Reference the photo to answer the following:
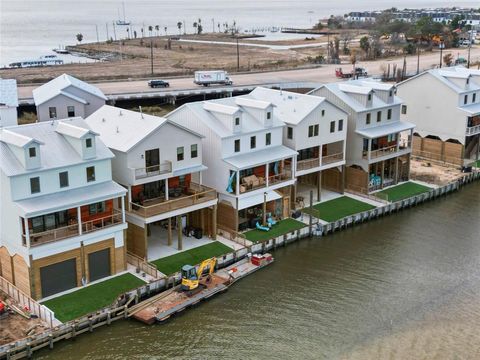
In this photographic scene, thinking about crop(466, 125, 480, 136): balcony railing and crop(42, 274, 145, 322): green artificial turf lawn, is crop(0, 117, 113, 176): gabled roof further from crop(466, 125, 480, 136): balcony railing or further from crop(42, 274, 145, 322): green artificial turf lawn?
crop(466, 125, 480, 136): balcony railing

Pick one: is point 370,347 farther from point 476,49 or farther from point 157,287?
point 476,49

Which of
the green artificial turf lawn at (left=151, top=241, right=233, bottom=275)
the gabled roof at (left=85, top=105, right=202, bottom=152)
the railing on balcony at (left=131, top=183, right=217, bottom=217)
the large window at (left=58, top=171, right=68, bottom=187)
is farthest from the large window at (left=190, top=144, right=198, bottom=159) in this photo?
the large window at (left=58, top=171, right=68, bottom=187)

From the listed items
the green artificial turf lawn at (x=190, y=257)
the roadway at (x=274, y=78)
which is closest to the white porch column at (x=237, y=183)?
the green artificial turf lawn at (x=190, y=257)

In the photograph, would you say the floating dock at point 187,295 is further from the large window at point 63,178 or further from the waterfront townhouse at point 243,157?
the large window at point 63,178

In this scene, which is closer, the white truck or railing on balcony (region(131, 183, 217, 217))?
railing on balcony (region(131, 183, 217, 217))

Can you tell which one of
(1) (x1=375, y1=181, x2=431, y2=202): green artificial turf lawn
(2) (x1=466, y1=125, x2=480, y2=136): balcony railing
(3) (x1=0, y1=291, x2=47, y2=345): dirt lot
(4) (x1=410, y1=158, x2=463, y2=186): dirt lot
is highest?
(2) (x1=466, y1=125, x2=480, y2=136): balcony railing

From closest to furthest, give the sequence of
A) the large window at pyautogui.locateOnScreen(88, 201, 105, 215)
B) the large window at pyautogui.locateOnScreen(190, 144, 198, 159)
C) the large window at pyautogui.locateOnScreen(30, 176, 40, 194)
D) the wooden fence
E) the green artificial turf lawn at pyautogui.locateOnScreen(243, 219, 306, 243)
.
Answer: the wooden fence
the large window at pyautogui.locateOnScreen(30, 176, 40, 194)
the large window at pyautogui.locateOnScreen(88, 201, 105, 215)
the large window at pyautogui.locateOnScreen(190, 144, 198, 159)
the green artificial turf lawn at pyautogui.locateOnScreen(243, 219, 306, 243)

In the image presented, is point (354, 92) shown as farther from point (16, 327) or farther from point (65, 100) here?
point (16, 327)
